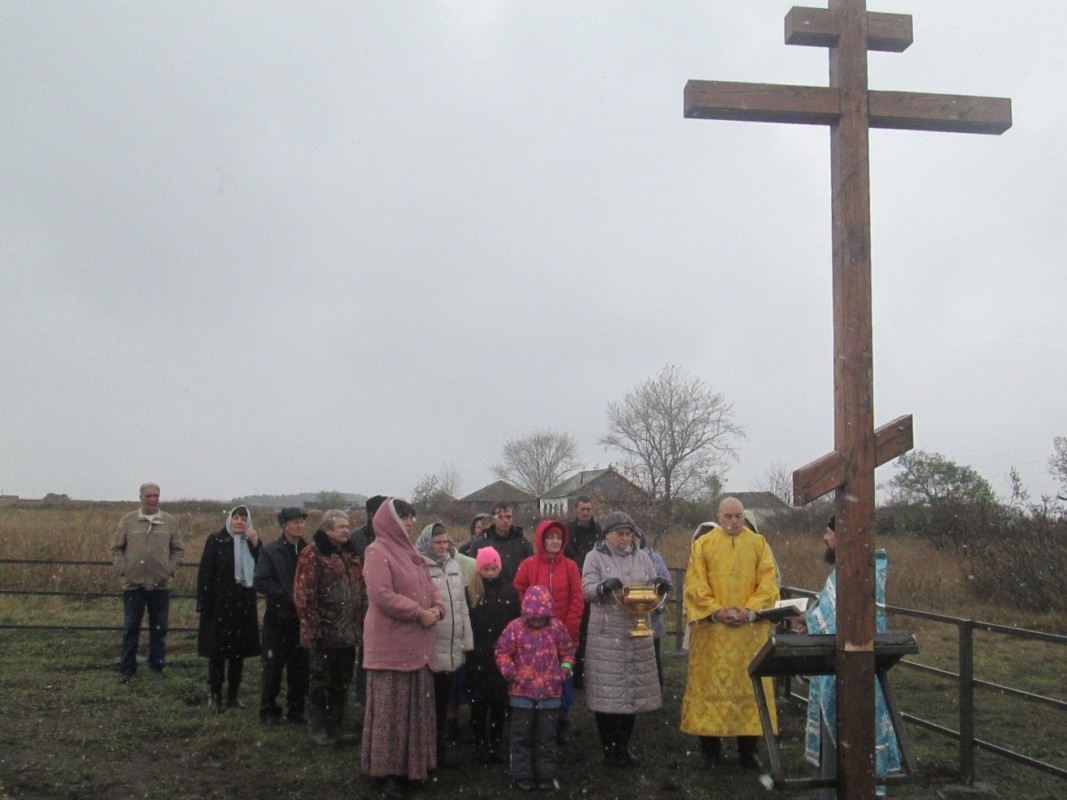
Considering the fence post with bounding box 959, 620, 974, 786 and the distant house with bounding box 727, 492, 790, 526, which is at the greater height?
the distant house with bounding box 727, 492, 790, 526

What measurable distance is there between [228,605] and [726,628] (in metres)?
4.17

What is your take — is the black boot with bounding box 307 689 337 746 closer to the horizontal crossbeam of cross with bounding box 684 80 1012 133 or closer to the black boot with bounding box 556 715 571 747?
the black boot with bounding box 556 715 571 747

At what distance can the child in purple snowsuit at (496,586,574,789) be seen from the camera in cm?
560

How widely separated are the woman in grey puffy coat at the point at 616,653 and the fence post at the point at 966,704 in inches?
71.9

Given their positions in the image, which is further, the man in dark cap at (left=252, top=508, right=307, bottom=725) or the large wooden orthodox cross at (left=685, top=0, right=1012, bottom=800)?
the man in dark cap at (left=252, top=508, right=307, bottom=725)

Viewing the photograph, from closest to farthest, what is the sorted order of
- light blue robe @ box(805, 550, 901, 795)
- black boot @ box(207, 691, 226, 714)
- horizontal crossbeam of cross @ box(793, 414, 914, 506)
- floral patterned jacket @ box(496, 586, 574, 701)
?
horizontal crossbeam of cross @ box(793, 414, 914, 506), light blue robe @ box(805, 550, 901, 795), floral patterned jacket @ box(496, 586, 574, 701), black boot @ box(207, 691, 226, 714)

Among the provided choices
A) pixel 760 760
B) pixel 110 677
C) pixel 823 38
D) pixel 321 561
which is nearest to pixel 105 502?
pixel 110 677

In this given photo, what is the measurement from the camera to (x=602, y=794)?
5398mm

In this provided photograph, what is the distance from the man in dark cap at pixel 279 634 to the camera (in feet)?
23.1

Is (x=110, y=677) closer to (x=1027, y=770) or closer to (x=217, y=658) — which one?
(x=217, y=658)


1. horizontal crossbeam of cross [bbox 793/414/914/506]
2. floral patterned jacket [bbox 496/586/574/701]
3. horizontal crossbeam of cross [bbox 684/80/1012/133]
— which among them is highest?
horizontal crossbeam of cross [bbox 684/80/1012/133]

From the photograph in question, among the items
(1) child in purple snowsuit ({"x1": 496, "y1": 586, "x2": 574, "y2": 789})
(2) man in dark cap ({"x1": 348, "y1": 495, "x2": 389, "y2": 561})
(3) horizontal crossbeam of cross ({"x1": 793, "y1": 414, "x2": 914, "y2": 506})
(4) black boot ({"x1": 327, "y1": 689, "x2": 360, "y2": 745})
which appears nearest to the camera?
(3) horizontal crossbeam of cross ({"x1": 793, "y1": 414, "x2": 914, "y2": 506})

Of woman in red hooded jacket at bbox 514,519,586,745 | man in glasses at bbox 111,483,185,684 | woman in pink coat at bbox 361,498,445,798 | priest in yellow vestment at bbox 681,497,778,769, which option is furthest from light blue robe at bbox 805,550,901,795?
man in glasses at bbox 111,483,185,684

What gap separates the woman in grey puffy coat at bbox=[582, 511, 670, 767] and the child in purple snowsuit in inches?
9.0
